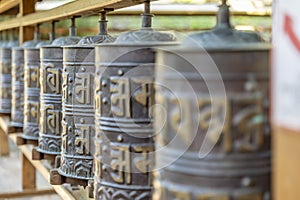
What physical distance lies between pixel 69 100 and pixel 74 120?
62mm

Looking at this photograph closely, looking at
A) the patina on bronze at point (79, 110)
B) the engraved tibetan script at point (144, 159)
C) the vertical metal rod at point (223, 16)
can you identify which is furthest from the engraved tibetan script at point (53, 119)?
the vertical metal rod at point (223, 16)

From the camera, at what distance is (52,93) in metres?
2.07

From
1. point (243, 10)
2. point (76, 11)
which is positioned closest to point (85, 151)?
point (76, 11)

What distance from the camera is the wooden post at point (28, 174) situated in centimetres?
371

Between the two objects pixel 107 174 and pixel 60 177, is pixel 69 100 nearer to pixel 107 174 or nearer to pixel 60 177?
pixel 60 177

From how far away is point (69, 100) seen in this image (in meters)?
1.73

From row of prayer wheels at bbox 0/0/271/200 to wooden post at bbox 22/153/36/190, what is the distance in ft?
5.65

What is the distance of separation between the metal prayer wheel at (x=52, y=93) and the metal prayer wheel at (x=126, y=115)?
2.37 ft

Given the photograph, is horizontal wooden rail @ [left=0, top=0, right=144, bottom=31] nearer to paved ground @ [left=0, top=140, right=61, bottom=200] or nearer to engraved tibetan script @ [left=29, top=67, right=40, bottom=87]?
engraved tibetan script @ [left=29, top=67, right=40, bottom=87]

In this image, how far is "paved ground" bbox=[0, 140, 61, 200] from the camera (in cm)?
412

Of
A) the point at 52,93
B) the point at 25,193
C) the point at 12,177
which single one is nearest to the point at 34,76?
the point at 52,93

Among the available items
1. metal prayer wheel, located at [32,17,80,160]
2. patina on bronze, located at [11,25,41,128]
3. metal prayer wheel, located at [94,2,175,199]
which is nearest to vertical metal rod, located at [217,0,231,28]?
metal prayer wheel, located at [94,2,175,199]

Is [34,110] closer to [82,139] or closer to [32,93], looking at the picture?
[32,93]

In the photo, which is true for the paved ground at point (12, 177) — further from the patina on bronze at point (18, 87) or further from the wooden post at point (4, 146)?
the patina on bronze at point (18, 87)
